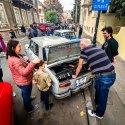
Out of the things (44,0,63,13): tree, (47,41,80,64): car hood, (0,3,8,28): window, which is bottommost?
(47,41,80,64): car hood

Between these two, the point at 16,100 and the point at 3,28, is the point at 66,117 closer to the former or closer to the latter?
the point at 16,100

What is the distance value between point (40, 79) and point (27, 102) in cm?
86

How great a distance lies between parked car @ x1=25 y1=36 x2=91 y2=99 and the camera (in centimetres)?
295

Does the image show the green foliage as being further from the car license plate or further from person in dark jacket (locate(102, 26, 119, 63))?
the car license plate

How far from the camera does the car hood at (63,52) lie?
11.1 ft

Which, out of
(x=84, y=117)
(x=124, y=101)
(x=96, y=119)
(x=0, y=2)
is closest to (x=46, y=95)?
(x=84, y=117)

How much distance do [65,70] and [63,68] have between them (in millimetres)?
261

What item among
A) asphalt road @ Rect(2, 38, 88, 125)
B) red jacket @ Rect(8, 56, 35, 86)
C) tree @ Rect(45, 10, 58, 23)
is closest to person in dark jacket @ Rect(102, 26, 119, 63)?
asphalt road @ Rect(2, 38, 88, 125)

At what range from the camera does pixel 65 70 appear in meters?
3.39

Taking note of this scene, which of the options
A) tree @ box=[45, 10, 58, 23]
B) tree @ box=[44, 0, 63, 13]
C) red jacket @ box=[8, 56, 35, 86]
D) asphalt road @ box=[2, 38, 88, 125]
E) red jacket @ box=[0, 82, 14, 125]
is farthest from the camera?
tree @ box=[44, 0, 63, 13]

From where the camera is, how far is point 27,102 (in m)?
2.97

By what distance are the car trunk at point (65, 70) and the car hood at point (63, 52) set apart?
0.76 ft

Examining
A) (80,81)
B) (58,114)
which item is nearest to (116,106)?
(80,81)

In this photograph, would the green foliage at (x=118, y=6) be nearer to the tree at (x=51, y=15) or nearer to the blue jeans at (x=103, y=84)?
the blue jeans at (x=103, y=84)
